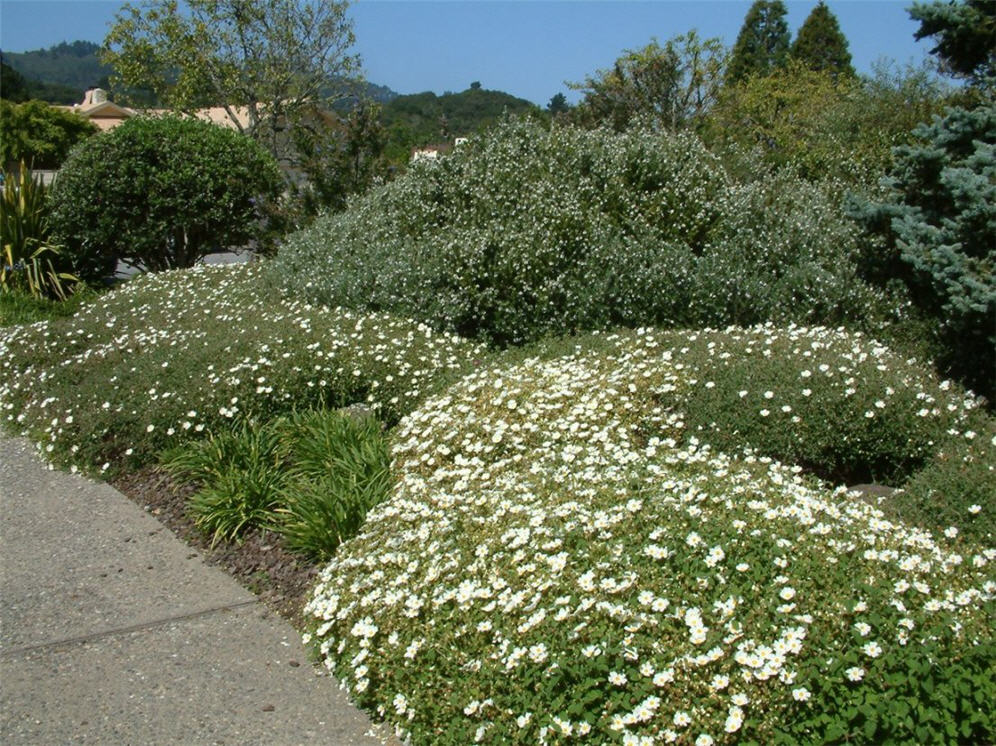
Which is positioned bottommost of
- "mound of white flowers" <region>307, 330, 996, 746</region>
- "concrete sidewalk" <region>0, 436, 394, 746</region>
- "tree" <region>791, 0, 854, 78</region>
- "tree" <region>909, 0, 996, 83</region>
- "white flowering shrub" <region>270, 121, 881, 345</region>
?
"concrete sidewalk" <region>0, 436, 394, 746</region>

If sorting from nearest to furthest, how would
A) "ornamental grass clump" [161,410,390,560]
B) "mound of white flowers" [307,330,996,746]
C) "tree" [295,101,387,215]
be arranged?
1. "mound of white flowers" [307,330,996,746]
2. "ornamental grass clump" [161,410,390,560]
3. "tree" [295,101,387,215]

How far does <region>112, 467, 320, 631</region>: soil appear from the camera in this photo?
14.8 ft

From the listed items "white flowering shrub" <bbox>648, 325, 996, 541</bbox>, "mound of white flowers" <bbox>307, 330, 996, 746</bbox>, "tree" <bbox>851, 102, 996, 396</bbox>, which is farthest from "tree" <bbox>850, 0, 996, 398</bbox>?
"mound of white flowers" <bbox>307, 330, 996, 746</bbox>

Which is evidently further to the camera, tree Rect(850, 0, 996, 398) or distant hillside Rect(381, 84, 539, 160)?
distant hillside Rect(381, 84, 539, 160)

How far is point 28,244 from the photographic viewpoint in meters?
11.4

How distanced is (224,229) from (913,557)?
9719mm

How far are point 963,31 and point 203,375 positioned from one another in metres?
5.34

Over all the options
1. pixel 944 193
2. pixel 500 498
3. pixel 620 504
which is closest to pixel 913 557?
pixel 620 504

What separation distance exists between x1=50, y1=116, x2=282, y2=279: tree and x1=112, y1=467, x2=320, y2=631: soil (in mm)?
6033

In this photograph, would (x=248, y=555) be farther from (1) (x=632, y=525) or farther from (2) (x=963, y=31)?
(2) (x=963, y=31)

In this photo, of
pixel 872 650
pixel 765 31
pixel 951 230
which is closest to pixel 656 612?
pixel 872 650

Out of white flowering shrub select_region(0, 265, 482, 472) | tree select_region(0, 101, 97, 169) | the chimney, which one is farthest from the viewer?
the chimney

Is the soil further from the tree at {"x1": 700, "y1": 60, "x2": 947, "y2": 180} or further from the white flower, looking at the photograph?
the tree at {"x1": 700, "y1": 60, "x2": 947, "y2": 180}

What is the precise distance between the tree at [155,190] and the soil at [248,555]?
6.03 metres
